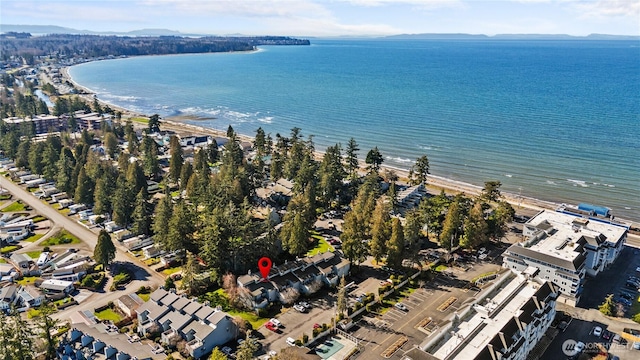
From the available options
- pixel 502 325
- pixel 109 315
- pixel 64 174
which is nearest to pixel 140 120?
pixel 64 174

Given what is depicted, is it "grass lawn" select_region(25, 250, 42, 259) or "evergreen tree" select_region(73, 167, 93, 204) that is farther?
"evergreen tree" select_region(73, 167, 93, 204)

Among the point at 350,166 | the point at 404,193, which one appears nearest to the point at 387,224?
the point at 404,193

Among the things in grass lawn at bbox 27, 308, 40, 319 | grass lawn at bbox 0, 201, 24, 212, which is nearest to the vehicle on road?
grass lawn at bbox 27, 308, 40, 319

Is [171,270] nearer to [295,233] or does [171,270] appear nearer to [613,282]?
[295,233]

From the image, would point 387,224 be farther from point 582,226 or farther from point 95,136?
point 95,136

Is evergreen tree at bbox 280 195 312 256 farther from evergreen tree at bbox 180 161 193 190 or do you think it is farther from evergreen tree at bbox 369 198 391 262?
evergreen tree at bbox 180 161 193 190
